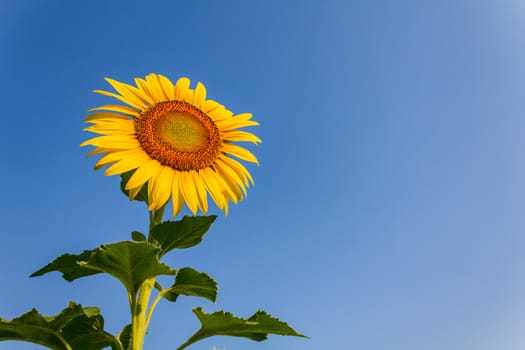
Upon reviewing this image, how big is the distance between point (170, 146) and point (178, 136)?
0.14m

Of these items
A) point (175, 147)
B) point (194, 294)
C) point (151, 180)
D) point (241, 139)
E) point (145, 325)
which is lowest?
point (145, 325)

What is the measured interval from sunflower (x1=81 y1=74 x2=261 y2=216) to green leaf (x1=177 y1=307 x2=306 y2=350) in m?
0.86

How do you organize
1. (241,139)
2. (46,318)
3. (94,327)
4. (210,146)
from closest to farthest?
(46,318) → (94,327) → (210,146) → (241,139)

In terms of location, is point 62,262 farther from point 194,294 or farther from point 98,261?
point 194,294

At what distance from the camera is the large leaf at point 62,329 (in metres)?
4.28

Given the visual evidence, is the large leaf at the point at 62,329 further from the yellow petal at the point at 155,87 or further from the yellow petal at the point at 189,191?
the yellow petal at the point at 155,87

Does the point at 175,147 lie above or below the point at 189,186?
above

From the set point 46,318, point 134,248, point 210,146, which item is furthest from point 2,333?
point 210,146

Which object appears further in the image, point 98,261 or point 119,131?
point 119,131

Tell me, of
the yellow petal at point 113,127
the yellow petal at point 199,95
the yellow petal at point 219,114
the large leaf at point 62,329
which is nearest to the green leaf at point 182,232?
the large leaf at point 62,329

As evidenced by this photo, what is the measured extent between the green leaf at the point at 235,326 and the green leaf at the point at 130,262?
23.2 inches

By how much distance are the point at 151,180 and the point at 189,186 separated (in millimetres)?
317

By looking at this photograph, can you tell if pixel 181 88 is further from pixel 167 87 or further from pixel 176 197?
pixel 176 197

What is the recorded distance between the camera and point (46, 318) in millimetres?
4305
